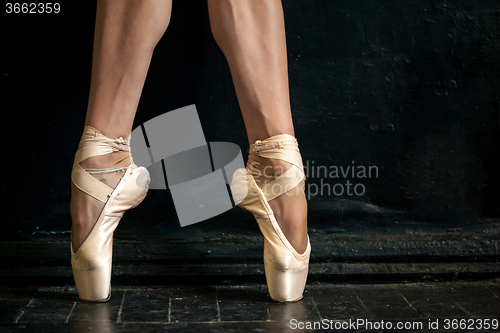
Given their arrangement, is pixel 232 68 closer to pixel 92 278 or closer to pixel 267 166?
pixel 267 166

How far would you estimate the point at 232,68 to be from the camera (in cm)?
117

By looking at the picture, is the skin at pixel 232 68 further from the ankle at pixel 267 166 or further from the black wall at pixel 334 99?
the black wall at pixel 334 99

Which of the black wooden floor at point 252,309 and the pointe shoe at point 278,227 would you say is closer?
the black wooden floor at point 252,309

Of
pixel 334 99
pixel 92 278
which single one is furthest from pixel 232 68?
pixel 92 278

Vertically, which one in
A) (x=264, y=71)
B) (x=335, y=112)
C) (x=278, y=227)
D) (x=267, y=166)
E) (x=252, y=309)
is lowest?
(x=252, y=309)

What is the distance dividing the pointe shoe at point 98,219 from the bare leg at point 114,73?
14mm

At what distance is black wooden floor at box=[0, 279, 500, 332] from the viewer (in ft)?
3.22

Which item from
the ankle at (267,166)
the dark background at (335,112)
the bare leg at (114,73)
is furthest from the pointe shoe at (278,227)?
the bare leg at (114,73)

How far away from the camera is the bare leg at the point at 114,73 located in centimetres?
111

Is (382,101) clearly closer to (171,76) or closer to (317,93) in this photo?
(317,93)

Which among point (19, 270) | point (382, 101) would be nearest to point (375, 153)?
point (382, 101)

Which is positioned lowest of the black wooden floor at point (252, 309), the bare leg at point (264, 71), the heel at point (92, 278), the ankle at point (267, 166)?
the black wooden floor at point (252, 309)

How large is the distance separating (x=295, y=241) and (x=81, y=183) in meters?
0.54

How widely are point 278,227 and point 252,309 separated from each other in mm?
206
